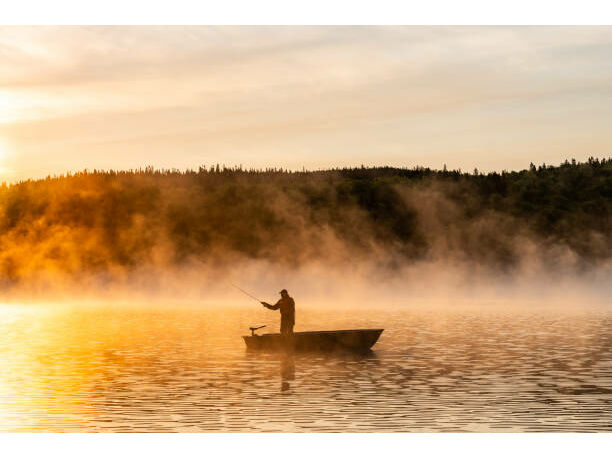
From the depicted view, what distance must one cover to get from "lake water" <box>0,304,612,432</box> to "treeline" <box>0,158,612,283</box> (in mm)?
78804

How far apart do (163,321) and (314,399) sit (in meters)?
38.3

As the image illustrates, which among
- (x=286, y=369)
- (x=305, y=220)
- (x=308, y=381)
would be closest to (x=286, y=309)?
(x=286, y=369)

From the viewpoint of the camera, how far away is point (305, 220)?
15300 cm

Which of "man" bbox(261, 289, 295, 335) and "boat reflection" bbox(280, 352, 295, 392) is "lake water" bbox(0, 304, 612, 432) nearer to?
"boat reflection" bbox(280, 352, 295, 392)

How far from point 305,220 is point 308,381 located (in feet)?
392

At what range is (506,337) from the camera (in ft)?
169

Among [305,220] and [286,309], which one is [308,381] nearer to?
[286,309]

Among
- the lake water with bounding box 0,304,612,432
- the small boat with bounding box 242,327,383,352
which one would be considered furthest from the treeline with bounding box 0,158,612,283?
the small boat with bounding box 242,327,383,352

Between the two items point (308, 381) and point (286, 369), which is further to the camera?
point (286, 369)

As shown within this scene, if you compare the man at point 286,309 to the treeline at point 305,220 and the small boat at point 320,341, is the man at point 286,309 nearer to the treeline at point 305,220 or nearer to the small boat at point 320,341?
the small boat at point 320,341

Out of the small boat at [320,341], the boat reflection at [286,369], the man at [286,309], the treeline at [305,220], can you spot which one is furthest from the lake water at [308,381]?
the treeline at [305,220]

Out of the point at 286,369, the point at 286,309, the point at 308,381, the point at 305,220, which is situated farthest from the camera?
the point at 305,220

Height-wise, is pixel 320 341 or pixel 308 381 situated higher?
pixel 320 341

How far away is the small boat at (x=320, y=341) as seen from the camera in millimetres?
40406
